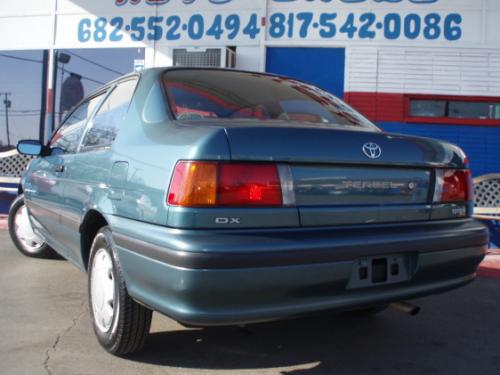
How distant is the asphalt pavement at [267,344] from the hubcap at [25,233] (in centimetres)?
123

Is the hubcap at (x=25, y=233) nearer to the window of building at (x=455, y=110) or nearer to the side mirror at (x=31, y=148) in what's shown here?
the side mirror at (x=31, y=148)

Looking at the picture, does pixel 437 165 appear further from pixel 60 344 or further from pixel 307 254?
pixel 60 344

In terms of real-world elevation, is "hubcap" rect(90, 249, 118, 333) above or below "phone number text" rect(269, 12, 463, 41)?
below

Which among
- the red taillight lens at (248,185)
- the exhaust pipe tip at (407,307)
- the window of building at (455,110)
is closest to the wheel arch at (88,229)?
the red taillight lens at (248,185)

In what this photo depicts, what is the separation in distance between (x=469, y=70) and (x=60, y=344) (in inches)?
255

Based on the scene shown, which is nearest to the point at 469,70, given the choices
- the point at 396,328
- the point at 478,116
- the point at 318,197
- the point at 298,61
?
the point at 478,116

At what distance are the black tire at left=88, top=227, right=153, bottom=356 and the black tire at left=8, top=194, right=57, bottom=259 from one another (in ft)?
9.03

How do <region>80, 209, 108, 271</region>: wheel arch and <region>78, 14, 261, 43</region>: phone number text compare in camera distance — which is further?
<region>78, 14, 261, 43</region>: phone number text

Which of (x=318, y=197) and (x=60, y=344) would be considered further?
(x=60, y=344)

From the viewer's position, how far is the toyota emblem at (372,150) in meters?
2.62

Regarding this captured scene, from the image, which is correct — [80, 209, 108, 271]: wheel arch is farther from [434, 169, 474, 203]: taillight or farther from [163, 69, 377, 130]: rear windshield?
[434, 169, 474, 203]: taillight

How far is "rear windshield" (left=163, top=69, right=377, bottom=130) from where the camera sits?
293 centimetres

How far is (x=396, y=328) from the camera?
3588 mm

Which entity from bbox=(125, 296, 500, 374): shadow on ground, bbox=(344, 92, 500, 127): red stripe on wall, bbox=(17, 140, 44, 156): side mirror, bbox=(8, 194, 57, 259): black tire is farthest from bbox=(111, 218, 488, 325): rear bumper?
bbox=(344, 92, 500, 127): red stripe on wall
